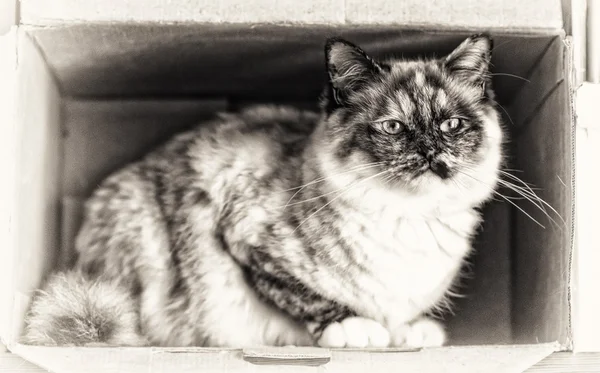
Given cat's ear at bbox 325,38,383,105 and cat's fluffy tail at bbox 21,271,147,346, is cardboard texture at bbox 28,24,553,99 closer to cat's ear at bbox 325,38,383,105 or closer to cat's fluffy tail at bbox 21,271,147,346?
cat's ear at bbox 325,38,383,105

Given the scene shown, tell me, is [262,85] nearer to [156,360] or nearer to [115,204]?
[115,204]

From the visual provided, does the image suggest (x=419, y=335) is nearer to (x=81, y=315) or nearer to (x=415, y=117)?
(x=415, y=117)

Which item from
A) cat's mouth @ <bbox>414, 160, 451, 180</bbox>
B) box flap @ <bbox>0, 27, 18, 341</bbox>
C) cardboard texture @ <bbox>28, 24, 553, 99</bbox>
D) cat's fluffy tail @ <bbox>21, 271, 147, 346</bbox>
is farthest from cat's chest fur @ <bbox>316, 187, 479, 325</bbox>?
box flap @ <bbox>0, 27, 18, 341</bbox>

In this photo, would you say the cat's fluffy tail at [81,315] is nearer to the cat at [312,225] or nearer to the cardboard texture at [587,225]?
the cat at [312,225]

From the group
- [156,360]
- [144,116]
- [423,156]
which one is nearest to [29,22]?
[144,116]

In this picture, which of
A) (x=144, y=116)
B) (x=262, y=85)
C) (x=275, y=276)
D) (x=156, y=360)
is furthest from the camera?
(x=144, y=116)

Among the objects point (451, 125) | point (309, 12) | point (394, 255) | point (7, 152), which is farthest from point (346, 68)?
point (7, 152)
